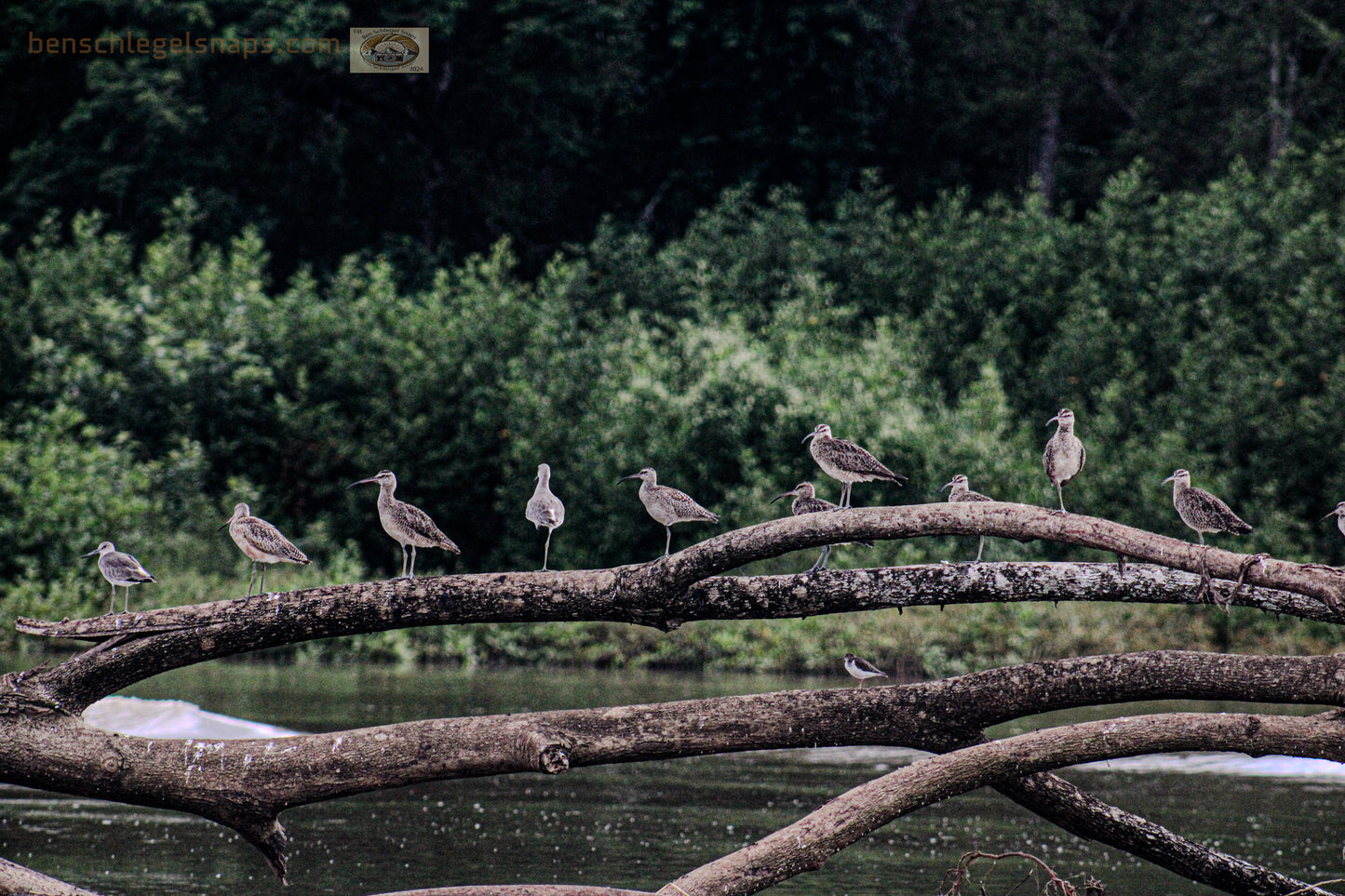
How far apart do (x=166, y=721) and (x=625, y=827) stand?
4.75 metres

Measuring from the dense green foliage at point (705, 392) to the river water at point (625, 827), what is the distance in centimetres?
753

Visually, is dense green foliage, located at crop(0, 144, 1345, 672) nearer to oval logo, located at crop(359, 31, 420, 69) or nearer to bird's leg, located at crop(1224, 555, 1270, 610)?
oval logo, located at crop(359, 31, 420, 69)

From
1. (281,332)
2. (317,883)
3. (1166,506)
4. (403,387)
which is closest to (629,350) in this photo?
(403,387)

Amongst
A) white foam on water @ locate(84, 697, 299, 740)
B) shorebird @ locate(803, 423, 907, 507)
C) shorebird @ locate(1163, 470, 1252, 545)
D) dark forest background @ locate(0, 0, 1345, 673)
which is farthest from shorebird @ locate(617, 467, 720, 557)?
dark forest background @ locate(0, 0, 1345, 673)

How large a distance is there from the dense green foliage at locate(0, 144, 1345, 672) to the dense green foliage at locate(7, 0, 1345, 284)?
254cm

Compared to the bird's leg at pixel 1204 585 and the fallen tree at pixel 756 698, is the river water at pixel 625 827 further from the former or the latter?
the bird's leg at pixel 1204 585

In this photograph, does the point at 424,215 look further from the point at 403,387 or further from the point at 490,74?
the point at 403,387

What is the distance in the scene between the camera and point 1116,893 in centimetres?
1036

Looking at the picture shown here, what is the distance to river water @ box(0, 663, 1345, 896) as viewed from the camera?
10.6m

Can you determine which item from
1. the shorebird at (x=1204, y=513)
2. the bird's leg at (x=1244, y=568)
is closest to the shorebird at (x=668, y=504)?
the shorebird at (x=1204, y=513)

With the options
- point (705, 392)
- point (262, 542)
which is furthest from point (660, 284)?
point (262, 542)

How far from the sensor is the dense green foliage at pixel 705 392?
25.0 m

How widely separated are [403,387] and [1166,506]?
14889 mm

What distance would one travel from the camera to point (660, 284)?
116 ft
